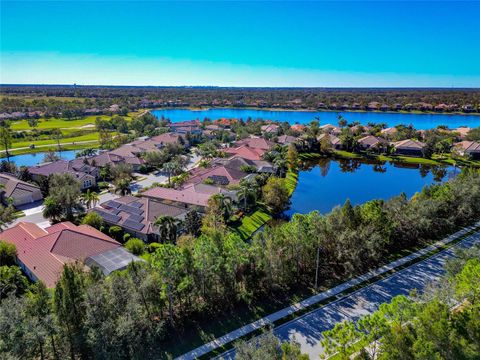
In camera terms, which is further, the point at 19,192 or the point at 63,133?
the point at 63,133

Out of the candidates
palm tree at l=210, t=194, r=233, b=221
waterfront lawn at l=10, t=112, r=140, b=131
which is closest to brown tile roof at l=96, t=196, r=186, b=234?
palm tree at l=210, t=194, r=233, b=221

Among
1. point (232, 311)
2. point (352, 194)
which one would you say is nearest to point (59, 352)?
point (232, 311)

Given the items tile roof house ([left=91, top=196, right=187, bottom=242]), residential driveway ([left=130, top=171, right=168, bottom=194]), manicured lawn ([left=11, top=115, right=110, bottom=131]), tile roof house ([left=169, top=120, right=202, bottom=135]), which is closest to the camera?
tile roof house ([left=91, top=196, right=187, bottom=242])

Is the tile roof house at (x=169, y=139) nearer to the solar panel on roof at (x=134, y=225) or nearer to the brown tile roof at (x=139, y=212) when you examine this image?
the brown tile roof at (x=139, y=212)

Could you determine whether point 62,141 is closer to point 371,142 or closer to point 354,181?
point 354,181

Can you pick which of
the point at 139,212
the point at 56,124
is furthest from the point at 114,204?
the point at 56,124

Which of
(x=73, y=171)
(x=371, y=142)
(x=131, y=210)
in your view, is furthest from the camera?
(x=371, y=142)

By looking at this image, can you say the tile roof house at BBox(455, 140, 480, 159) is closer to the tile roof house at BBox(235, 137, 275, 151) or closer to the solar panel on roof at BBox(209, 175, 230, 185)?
the tile roof house at BBox(235, 137, 275, 151)
